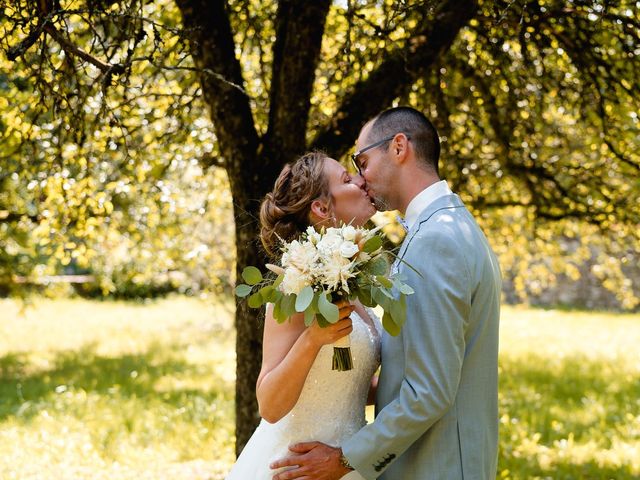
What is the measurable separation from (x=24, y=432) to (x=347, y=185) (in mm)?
6024

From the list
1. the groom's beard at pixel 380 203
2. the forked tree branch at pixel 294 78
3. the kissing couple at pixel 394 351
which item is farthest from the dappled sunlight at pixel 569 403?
the groom's beard at pixel 380 203

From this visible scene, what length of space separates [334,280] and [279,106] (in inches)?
84.6

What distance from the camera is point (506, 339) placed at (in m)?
14.4

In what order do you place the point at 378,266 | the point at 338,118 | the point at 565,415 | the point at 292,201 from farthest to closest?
1. the point at 565,415
2. the point at 338,118
3. the point at 292,201
4. the point at 378,266

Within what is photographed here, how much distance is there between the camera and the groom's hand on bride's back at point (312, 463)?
8.95ft

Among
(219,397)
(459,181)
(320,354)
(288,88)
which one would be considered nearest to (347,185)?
(320,354)

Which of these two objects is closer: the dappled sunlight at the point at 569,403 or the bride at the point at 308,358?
the bride at the point at 308,358

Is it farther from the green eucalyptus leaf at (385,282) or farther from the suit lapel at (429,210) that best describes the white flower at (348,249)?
the suit lapel at (429,210)

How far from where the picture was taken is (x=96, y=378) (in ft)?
36.4

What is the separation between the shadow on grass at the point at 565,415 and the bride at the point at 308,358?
3.85 metres

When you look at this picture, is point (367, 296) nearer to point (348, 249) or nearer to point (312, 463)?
point (348, 249)

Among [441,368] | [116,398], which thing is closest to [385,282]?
[441,368]

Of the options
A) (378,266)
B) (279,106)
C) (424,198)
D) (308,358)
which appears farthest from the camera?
(279,106)

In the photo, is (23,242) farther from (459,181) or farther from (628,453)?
(628,453)
